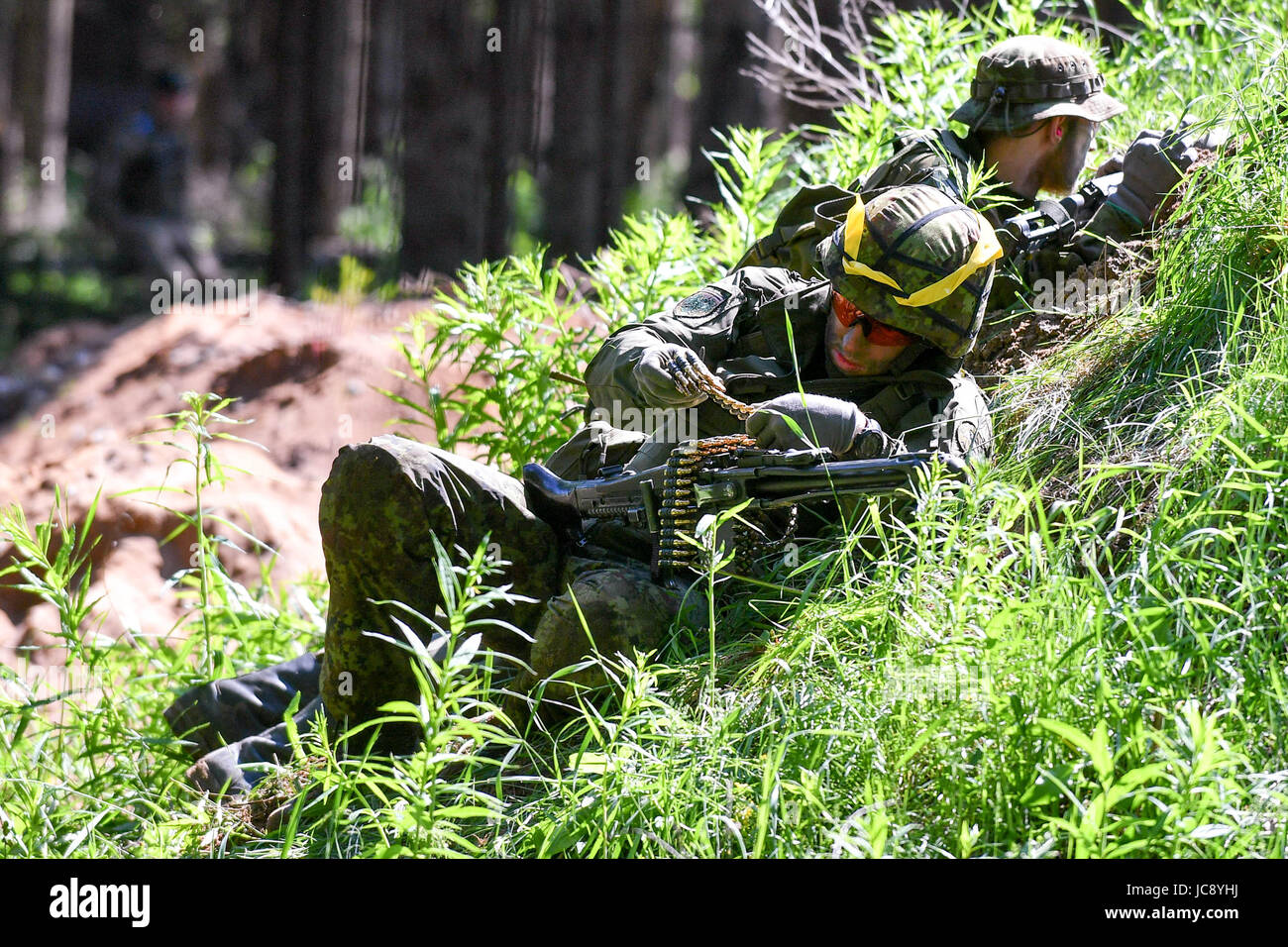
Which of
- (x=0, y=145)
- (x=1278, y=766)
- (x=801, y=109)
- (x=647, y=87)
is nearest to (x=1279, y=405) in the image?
(x=1278, y=766)

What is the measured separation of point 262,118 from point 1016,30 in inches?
665

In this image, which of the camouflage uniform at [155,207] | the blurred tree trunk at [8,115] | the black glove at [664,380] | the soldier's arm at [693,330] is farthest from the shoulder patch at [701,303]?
the blurred tree trunk at [8,115]

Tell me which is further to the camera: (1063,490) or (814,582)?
(1063,490)

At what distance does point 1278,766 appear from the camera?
2564 millimetres

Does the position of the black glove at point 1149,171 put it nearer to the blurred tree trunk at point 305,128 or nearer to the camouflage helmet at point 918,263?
the camouflage helmet at point 918,263

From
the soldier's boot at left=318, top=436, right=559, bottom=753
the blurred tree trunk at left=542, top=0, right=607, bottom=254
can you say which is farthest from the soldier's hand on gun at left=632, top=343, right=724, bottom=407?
the blurred tree trunk at left=542, top=0, right=607, bottom=254

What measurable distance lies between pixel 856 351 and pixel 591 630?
1.03 m

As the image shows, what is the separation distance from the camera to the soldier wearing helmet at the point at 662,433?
11.1 ft

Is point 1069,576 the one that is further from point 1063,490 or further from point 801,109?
point 801,109

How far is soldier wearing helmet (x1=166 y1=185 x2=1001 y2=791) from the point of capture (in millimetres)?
3387

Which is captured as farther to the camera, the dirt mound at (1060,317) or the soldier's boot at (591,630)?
the dirt mound at (1060,317)

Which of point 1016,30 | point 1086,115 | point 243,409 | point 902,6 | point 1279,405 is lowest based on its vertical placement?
point 243,409

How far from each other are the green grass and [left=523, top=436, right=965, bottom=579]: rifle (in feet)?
0.44

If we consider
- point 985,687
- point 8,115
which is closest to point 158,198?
point 8,115
